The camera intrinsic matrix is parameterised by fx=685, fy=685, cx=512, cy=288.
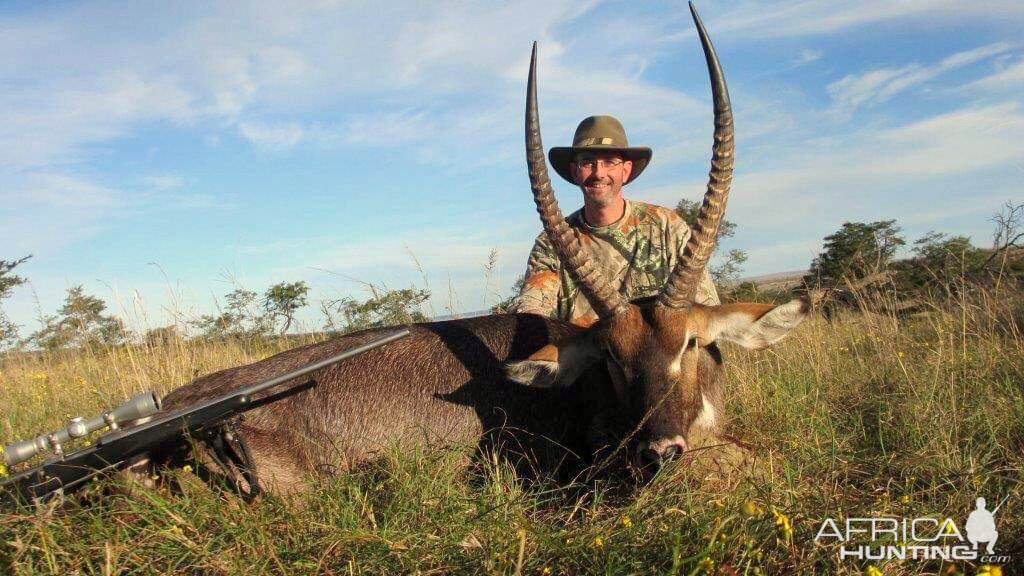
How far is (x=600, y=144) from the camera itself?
6.48m

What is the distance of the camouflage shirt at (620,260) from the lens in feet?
20.5

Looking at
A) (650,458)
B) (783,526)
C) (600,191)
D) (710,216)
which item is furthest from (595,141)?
(783,526)

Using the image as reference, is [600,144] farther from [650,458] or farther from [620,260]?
[650,458]

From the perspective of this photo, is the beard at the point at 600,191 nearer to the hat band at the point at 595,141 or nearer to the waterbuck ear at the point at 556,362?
the hat band at the point at 595,141

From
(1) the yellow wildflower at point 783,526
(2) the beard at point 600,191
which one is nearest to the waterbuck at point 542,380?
(1) the yellow wildflower at point 783,526

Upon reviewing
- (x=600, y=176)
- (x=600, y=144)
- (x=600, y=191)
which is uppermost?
(x=600, y=144)

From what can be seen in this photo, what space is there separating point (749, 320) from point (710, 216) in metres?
0.66

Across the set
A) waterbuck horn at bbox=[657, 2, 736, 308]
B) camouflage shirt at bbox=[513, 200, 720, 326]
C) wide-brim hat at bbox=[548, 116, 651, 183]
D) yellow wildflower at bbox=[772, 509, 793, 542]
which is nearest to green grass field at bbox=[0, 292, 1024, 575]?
yellow wildflower at bbox=[772, 509, 793, 542]

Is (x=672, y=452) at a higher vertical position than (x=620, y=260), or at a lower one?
lower

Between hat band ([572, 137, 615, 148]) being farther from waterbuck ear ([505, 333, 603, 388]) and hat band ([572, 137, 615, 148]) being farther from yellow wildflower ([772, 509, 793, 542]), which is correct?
yellow wildflower ([772, 509, 793, 542])

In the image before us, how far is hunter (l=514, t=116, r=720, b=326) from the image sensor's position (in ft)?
20.7

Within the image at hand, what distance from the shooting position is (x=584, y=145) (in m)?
A: 6.52

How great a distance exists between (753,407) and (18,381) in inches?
349

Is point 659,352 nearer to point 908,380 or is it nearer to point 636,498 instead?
point 636,498
